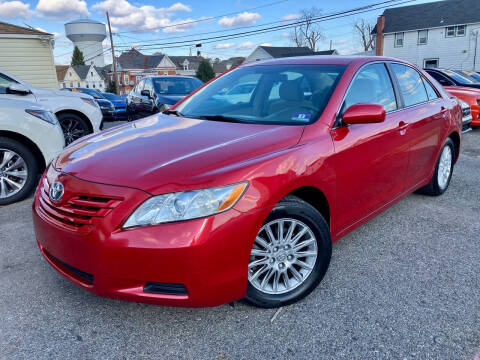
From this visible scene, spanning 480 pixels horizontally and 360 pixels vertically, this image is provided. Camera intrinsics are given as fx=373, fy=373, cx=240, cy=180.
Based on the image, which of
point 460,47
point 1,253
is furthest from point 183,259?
point 460,47

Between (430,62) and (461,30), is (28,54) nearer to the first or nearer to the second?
(430,62)

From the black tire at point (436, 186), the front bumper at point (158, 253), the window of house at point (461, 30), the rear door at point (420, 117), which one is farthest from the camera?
the window of house at point (461, 30)

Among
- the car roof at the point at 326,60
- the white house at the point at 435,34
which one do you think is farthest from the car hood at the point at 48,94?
the white house at the point at 435,34

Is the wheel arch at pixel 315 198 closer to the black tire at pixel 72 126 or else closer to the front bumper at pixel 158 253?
the front bumper at pixel 158 253

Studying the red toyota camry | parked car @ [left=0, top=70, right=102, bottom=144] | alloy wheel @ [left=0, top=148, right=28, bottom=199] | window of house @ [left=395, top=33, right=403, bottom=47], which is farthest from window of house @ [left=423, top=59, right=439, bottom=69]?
alloy wheel @ [left=0, top=148, right=28, bottom=199]

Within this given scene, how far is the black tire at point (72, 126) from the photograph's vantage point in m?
6.68

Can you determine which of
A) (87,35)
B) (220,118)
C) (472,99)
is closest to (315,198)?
(220,118)

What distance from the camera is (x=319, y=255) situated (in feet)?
8.11

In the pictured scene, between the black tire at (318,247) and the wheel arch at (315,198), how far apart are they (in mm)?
110

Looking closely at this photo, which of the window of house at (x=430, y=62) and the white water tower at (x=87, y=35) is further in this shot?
the white water tower at (x=87, y=35)

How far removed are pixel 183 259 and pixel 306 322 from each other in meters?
0.92

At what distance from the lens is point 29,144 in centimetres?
456

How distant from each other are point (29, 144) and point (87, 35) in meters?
88.4

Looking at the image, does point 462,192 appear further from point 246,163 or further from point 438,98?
point 246,163
